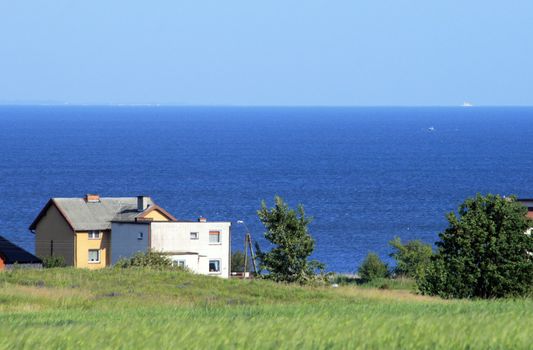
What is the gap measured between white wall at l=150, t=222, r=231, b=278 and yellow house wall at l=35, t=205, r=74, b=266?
6.45 m

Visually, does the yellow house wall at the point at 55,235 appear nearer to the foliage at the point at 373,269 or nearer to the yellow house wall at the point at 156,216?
the yellow house wall at the point at 156,216

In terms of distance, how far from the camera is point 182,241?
81625 mm

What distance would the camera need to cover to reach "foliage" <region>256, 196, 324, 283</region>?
63.7 m

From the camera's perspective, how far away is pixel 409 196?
6344 inches

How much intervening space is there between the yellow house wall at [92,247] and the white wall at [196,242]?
15.3 ft

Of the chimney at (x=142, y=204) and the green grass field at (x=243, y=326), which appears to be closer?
the green grass field at (x=243, y=326)

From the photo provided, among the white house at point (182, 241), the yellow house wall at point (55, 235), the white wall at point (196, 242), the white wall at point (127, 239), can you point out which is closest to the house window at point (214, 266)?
the white house at point (182, 241)

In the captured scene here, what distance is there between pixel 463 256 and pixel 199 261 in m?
34.8

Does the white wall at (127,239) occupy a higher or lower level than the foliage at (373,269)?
higher

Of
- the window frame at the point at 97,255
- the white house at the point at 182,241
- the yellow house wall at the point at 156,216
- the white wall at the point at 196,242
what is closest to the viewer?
the white house at the point at 182,241

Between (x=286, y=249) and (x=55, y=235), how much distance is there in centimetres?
2686

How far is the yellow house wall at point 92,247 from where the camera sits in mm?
82438

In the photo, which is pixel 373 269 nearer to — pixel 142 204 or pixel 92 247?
pixel 142 204

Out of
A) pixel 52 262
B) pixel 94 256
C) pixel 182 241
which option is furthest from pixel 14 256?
pixel 182 241
